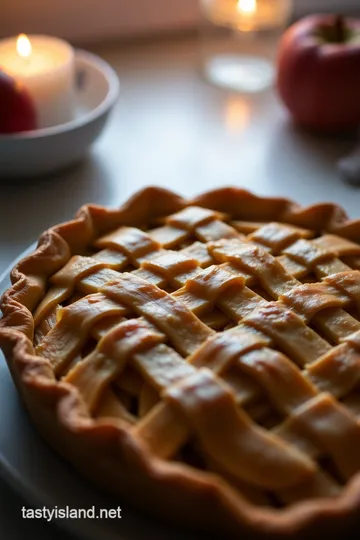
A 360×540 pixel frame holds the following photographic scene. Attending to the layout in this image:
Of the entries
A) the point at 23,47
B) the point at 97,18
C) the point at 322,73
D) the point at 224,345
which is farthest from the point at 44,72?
the point at 224,345

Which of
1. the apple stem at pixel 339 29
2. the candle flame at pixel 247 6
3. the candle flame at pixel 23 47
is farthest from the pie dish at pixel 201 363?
the candle flame at pixel 247 6

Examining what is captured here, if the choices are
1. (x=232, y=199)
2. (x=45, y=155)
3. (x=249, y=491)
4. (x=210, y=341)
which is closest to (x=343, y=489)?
(x=249, y=491)

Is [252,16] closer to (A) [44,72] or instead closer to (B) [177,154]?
(B) [177,154]

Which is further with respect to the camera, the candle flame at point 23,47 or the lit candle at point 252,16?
the lit candle at point 252,16

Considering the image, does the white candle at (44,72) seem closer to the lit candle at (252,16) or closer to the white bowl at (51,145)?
the white bowl at (51,145)

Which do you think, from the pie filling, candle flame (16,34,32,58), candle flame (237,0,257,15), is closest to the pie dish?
the pie filling

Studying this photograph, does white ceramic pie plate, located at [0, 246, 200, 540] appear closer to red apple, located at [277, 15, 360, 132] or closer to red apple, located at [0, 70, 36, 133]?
red apple, located at [0, 70, 36, 133]
